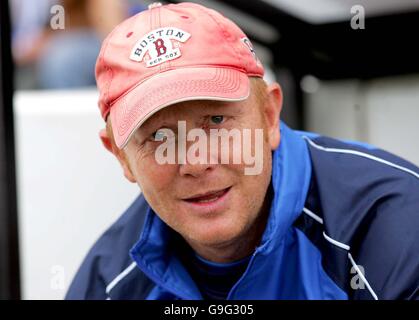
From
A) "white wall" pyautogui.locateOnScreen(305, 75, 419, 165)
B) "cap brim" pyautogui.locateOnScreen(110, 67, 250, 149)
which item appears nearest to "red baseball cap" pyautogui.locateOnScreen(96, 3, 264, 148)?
"cap brim" pyautogui.locateOnScreen(110, 67, 250, 149)

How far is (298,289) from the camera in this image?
922 mm

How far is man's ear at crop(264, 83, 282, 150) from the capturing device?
2.97ft

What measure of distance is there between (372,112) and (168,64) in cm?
42

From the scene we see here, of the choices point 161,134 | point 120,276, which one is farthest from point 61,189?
point 161,134

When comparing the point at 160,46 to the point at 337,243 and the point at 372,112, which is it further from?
the point at 372,112

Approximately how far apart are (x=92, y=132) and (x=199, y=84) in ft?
1.47

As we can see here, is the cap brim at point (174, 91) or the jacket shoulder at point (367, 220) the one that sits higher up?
the cap brim at point (174, 91)

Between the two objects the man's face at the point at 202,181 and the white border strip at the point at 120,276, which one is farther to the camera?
the white border strip at the point at 120,276

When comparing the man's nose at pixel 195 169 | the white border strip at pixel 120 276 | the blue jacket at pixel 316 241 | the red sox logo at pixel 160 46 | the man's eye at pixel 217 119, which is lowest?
the white border strip at pixel 120 276

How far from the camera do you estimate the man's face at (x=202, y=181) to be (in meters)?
0.85

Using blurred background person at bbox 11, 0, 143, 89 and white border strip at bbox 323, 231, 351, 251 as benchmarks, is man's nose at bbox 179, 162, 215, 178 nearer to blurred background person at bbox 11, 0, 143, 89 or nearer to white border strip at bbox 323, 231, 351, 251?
white border strip at bbox 323, 231, 351, 251

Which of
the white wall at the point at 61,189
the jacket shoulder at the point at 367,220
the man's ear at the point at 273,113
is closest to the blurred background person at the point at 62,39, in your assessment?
the white wall at the point at 61,189

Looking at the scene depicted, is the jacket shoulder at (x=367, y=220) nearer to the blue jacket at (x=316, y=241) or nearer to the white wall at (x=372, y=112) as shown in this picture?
the blue jacket at (x=316, y=241)

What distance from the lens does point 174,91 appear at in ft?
2.73
